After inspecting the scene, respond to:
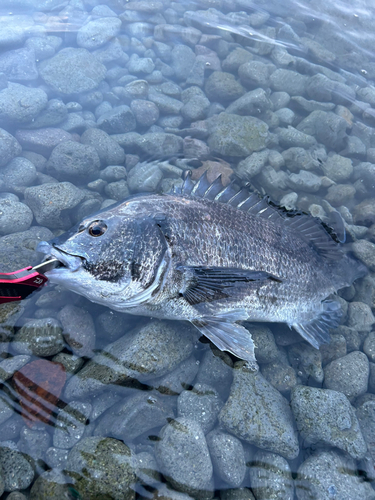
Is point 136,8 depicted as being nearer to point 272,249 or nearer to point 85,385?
point 272,249

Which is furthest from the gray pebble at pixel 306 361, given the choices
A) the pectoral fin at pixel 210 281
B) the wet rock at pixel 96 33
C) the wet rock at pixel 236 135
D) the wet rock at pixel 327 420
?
the wet rock at pixel 96 33

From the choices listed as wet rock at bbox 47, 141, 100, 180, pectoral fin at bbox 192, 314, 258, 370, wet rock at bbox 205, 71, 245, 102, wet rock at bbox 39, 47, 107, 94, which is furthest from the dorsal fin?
wet rock at bbox 39, 47, 107, 94

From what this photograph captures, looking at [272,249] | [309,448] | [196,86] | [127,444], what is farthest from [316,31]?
[127,444]

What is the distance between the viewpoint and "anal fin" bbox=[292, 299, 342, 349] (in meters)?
4.05

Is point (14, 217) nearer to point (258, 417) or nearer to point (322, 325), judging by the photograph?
point (258, 417)

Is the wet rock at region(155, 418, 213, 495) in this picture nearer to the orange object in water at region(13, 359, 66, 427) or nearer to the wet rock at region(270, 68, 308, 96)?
the orange object in water at region(13, 359, 66, 427)

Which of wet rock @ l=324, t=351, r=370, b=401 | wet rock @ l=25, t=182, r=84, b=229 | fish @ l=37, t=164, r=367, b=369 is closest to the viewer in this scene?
fish @ l=37, t=164, r=367, b=369

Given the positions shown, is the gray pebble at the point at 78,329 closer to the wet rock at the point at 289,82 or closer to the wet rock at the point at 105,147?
the wet rock at the point at 105,147

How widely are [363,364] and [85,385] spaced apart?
10.6 feet

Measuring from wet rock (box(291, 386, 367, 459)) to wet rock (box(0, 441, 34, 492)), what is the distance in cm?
253

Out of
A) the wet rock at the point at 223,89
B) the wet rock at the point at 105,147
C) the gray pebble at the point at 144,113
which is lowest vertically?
the wet rock at the point at 105,147

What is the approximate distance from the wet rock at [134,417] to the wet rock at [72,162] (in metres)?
3.54

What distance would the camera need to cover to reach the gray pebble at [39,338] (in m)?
3.20

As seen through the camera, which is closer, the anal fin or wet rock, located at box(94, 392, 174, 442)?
wet rock, located at box(94, 392, 174, 442)
